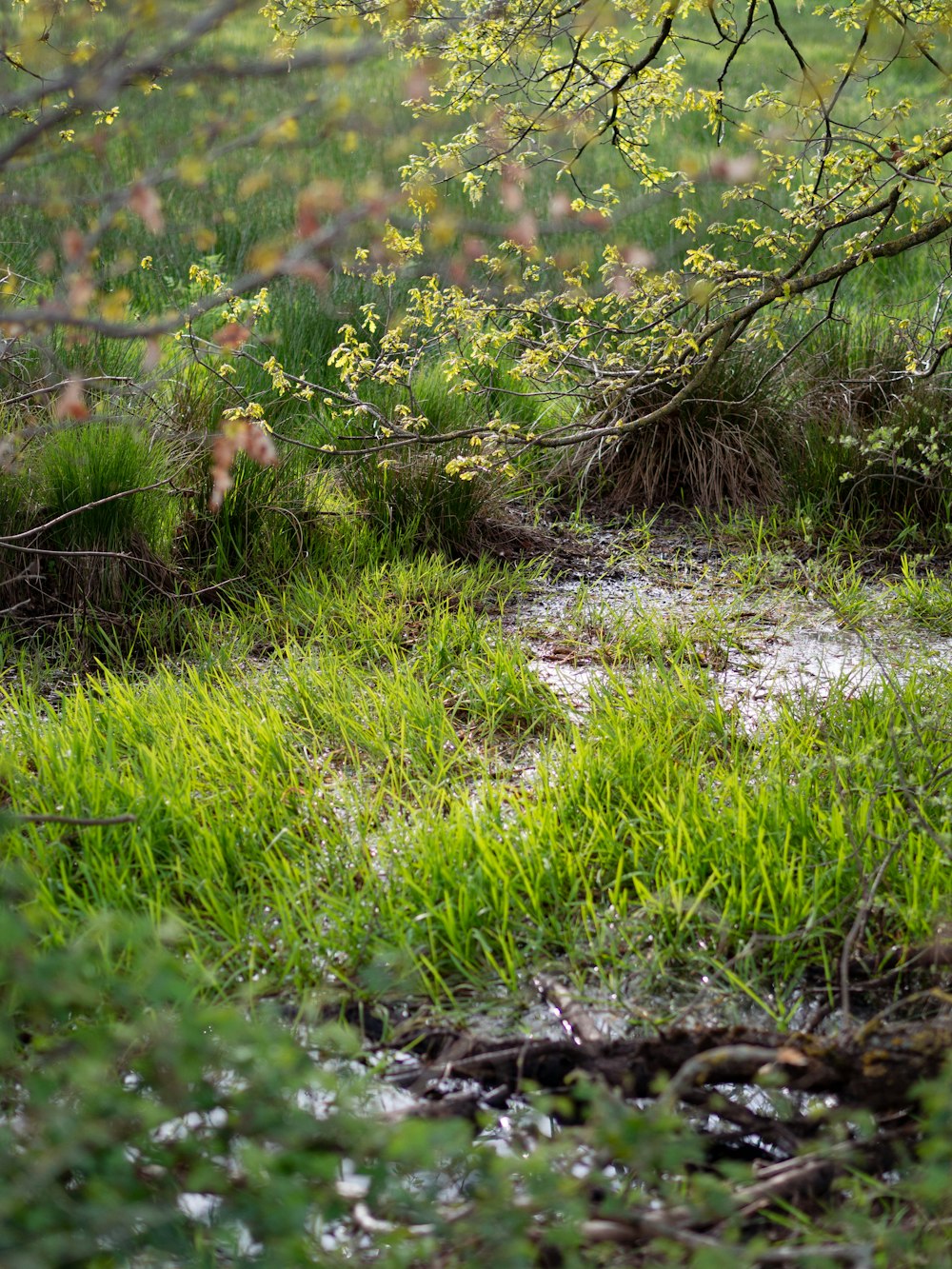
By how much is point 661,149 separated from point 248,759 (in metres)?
8.46

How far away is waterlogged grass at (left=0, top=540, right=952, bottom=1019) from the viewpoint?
224 centimetres

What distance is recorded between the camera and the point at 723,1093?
6.40 ft

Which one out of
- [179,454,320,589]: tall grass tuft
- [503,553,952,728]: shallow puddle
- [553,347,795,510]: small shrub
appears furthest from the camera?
[553,347,795,510]: small shrub

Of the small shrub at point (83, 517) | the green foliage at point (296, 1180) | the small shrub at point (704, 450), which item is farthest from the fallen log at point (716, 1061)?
the small shrub at point (704, 450)

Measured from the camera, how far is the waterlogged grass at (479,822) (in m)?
2.24

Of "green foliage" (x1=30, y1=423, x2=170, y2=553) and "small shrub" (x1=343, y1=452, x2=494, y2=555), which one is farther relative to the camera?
"small shrub" (x1=343, y1=452, x2=494, y2=555)

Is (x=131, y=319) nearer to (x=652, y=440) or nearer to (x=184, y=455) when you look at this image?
(x=184, y=455)

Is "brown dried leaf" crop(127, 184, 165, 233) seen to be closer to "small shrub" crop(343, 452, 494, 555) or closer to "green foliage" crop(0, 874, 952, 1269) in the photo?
"green foliage" crop(0, 874, 952, 1269)

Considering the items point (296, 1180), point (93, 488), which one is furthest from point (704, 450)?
point (296, 1180)

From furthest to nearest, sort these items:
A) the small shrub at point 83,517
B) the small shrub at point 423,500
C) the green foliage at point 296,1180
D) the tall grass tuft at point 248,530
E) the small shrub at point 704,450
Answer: the small shrub at point 704,450, the small shrub at point 423,500, the tall grass tuft at point 248,530, the small shrub at point 83,517, the green foliage at point 296,1180

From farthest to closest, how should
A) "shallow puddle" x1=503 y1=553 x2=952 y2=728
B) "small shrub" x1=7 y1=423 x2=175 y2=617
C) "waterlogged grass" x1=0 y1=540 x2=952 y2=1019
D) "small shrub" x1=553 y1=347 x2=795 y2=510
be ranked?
"small shrub" x1=553 y1=347 x2=795 y2=510 < "small shrub" x1=7 y1=423 x2=175 y2=617 < "shallow puddle" x1=503 y1=553 x2=952 y2=728 < "waterlogged grass" x1=0 y1=540 x2=952 y2=1019

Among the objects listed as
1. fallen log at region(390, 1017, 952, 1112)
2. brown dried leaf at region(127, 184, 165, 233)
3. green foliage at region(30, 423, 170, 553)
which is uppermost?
brown dried leaf at region(127, 184, 165, 233)

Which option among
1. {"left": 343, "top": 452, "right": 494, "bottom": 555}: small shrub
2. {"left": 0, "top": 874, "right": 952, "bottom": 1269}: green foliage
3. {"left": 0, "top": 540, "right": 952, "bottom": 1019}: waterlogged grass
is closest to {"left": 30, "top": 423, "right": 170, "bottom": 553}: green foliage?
{"left": 0, "top": 540, "right": 952, "bottom": 1019}: waterlogged grass

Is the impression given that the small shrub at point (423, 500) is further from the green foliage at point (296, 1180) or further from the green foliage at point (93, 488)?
the green foliage at point (296, 1180)
